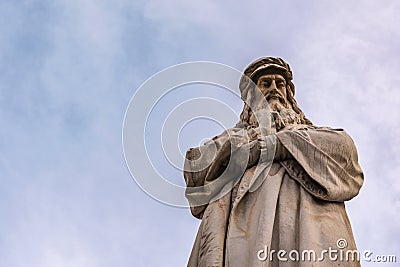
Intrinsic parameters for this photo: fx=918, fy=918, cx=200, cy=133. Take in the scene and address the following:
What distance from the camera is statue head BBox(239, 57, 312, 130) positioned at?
1194 centimetres

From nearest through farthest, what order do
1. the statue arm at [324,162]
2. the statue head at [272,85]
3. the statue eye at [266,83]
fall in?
the statue arm at [324,162], the statue head at [272,85], the statue eye at [266,83]

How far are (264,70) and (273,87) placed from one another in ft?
0.86

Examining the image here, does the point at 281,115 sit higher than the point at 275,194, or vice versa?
the point at 281,115

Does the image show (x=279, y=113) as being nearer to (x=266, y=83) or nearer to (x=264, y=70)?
(x=266, y=83)

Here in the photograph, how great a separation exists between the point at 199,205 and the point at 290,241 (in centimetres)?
162

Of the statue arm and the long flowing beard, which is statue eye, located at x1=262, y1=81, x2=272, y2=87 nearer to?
the long flowing beard

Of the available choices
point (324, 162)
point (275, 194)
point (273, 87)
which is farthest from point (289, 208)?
point (273, 87)

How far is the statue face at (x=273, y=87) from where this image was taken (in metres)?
12.0

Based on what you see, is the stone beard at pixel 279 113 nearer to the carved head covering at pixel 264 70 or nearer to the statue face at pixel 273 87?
the statue face at pixel 273 87

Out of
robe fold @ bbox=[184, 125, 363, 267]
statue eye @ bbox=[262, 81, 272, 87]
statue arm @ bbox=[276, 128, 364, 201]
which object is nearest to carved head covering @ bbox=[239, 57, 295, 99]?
statue eye @ bbox=[262, 81, 272, 87]

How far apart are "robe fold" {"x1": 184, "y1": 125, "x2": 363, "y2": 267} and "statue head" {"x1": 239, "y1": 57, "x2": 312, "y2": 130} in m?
0.92

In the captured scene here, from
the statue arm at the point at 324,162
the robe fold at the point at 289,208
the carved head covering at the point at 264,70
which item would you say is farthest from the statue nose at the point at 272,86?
the statue arm at the point at 324,162

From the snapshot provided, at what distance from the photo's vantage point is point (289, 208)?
10211 mm

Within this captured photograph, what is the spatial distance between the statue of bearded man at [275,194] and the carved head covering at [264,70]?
2.27 feet
